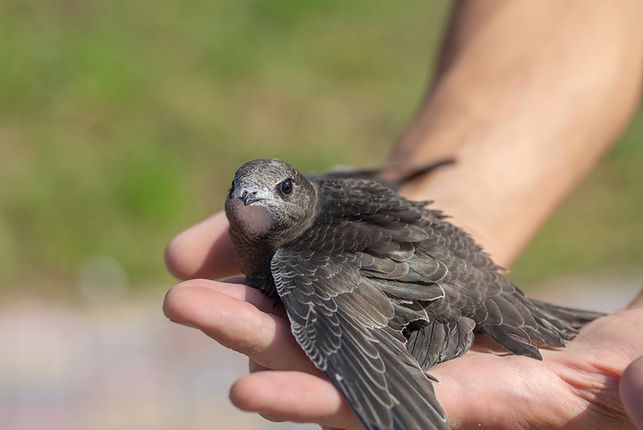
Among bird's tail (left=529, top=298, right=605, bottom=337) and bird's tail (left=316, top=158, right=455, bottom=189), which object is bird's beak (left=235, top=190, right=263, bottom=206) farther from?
bird's tail (left=529, top=298, right=605, bottom=337)

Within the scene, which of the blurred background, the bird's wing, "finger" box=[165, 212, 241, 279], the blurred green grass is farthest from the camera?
the blurred green grass

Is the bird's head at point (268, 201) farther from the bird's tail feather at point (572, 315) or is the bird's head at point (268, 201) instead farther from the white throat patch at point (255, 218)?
the bird's tail feather at point (572, 315)

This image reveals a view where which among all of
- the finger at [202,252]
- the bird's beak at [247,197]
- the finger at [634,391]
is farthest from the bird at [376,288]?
the finger at [634,391]

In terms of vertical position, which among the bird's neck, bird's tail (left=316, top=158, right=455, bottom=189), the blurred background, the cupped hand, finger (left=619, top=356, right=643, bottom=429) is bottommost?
finger (left=619, top=356, right=643, bottom=429)

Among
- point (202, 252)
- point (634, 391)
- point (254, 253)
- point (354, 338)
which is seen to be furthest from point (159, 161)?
point (634, 391)

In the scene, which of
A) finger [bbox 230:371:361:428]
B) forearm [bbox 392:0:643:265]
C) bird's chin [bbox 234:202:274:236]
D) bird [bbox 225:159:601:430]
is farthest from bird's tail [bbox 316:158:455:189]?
finger [bbox 230:371:361:428]

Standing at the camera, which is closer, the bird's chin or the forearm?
the bird's chin

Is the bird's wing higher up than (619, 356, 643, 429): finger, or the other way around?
the bird's wing
